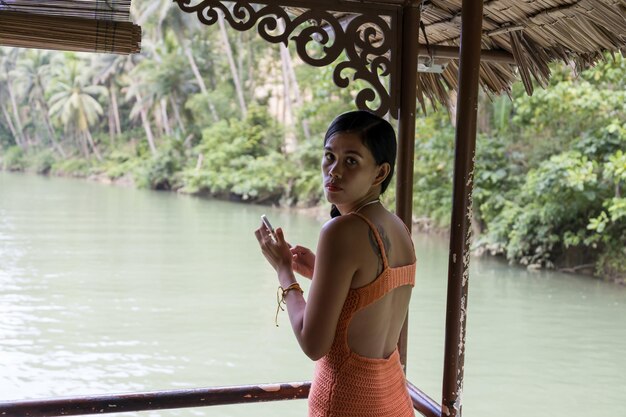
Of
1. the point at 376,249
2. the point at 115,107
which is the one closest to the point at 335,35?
the point at 376,249

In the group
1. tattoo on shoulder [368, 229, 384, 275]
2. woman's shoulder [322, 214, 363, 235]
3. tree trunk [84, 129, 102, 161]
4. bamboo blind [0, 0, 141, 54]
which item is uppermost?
tree trunk [84, 129, 102, 161]

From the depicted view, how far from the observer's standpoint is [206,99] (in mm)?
26875

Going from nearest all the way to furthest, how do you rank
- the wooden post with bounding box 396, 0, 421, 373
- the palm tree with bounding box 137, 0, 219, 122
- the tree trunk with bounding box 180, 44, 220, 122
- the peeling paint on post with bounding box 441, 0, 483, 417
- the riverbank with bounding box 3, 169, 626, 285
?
the peeling paint on post with bounding box 441, 0, 483, 417 → the wooden post with bounding box 396, 0, 421, 373 → the riverbank with bounding box 3, 169, 626, 285 → the tree trunk with bounding box 180, 44, 220, 122 → the palm tree with bounding box 137, 0, 219, 122

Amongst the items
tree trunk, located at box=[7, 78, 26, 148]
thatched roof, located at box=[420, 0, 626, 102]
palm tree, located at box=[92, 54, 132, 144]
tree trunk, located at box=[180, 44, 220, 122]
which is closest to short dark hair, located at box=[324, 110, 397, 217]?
thatched roof, located at box=[420, 0, 626, 102]

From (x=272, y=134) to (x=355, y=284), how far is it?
22695 millimetres

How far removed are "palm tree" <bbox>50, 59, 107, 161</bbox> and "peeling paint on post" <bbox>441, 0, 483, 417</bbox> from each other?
3279 cm

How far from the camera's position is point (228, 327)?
980 cm

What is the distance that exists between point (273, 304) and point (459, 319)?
363 inches

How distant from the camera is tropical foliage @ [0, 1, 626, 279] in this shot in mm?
11695

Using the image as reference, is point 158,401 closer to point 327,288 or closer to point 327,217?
point 327,288

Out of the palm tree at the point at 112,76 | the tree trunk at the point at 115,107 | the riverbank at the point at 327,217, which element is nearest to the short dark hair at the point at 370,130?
the riverbank at the point at 327,217

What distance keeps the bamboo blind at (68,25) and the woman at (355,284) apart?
0.87 meters

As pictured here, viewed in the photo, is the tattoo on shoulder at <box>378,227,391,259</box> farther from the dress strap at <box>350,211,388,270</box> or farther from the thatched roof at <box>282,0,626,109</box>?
the thatched roof at <box>282,0,626,109</box>

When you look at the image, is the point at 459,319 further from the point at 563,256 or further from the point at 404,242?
the point at 563,256
